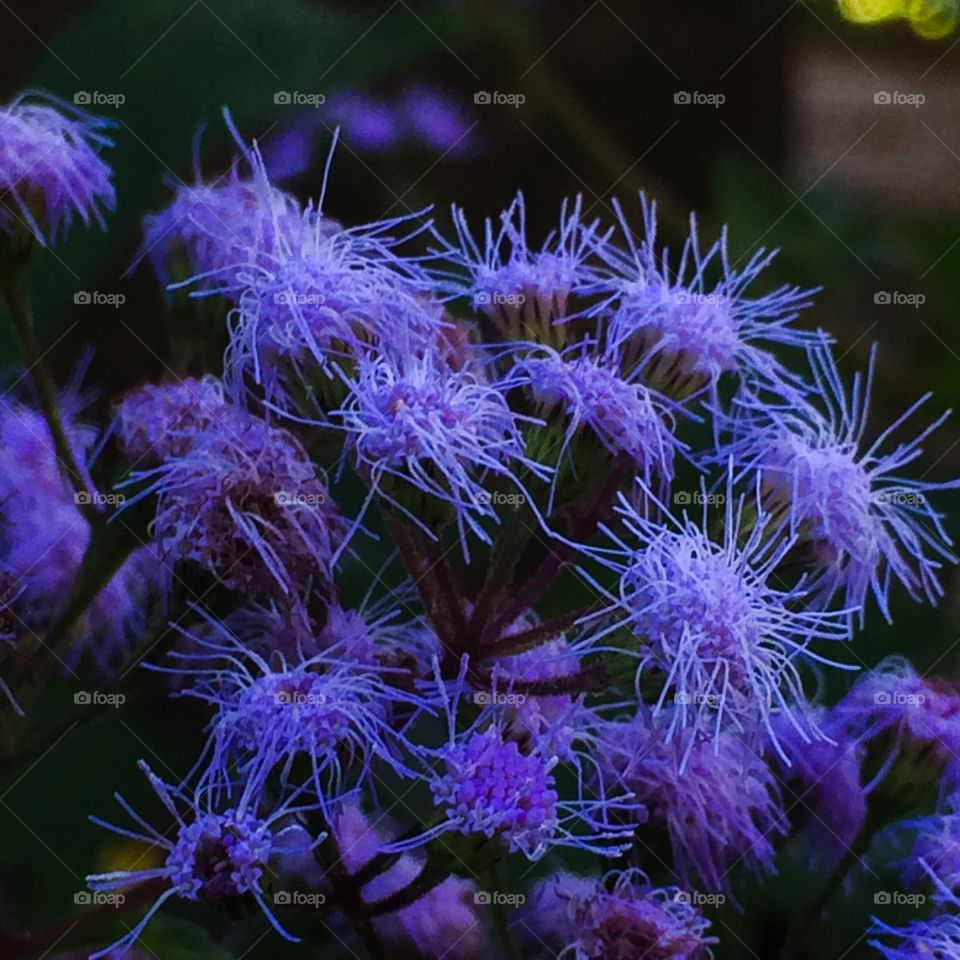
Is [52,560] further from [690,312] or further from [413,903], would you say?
[690,312]

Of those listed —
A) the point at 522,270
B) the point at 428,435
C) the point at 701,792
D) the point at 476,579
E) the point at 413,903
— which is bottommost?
the point at 413,903

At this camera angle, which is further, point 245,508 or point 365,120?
point 365,120

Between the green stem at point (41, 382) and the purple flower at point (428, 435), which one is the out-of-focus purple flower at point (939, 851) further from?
the green stem at point (41, 382)

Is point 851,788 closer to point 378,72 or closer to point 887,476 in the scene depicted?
point 887,476

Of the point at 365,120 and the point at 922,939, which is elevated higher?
the point at 365,120

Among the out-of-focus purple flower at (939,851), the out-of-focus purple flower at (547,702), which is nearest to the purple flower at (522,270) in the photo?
the out-of-focus purple flower at (547,702)

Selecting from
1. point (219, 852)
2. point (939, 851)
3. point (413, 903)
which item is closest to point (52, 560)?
point (219, 852)
